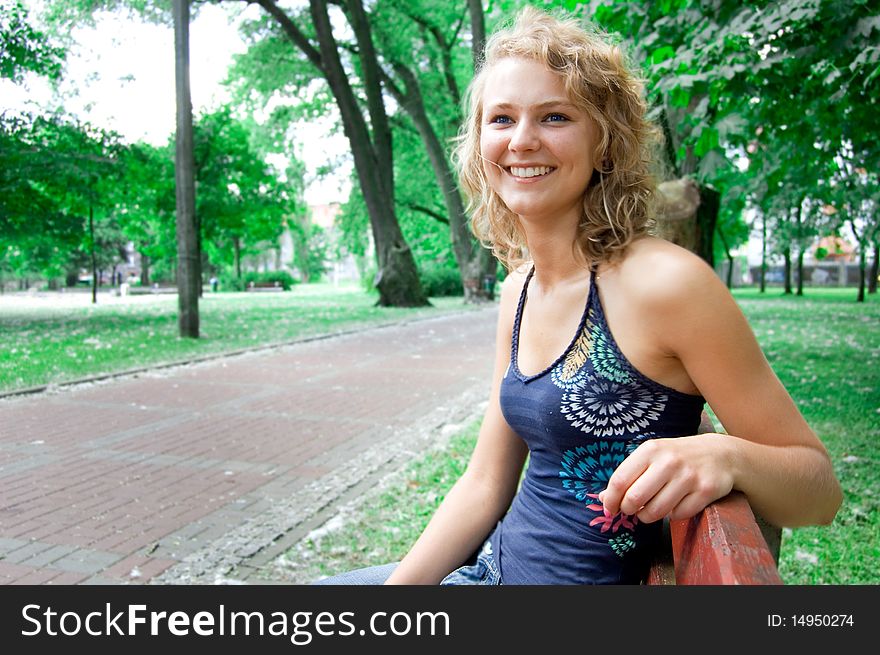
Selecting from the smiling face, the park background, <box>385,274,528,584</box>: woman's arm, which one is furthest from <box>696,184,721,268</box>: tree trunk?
the smiling face

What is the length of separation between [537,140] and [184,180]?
12645 mm

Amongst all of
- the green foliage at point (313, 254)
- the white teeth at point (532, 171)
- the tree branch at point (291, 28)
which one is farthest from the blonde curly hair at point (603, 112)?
the green foliage at point (313, 254)

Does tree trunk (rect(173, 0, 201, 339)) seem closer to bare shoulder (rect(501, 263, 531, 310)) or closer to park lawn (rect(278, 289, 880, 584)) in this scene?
park lawn (rect(278, 289, 880, 584))

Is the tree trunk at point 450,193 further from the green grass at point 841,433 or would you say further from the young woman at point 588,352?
the young woman at point 588,352

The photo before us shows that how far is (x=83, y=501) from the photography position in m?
4.45

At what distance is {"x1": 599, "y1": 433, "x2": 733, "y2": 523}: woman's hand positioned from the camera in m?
1.05

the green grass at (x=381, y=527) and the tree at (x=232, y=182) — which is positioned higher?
the tree at (x=232, y=182)

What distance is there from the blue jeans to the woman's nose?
3.04ft

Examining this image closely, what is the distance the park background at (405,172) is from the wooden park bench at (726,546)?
910 millimetres

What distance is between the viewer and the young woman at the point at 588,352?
126 cm

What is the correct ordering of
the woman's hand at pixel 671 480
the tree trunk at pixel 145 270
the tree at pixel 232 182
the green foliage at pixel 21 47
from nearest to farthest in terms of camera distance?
the woman's hand at pixel 671 480
the green foliage at pixel 21 47
the tree at pixel 232 182
the tree trunk at pixel 145 270

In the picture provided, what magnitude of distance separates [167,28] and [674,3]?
11258 millimetres

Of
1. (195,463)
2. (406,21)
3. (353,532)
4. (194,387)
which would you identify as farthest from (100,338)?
(406,21)

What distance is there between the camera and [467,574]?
5.56 feet
